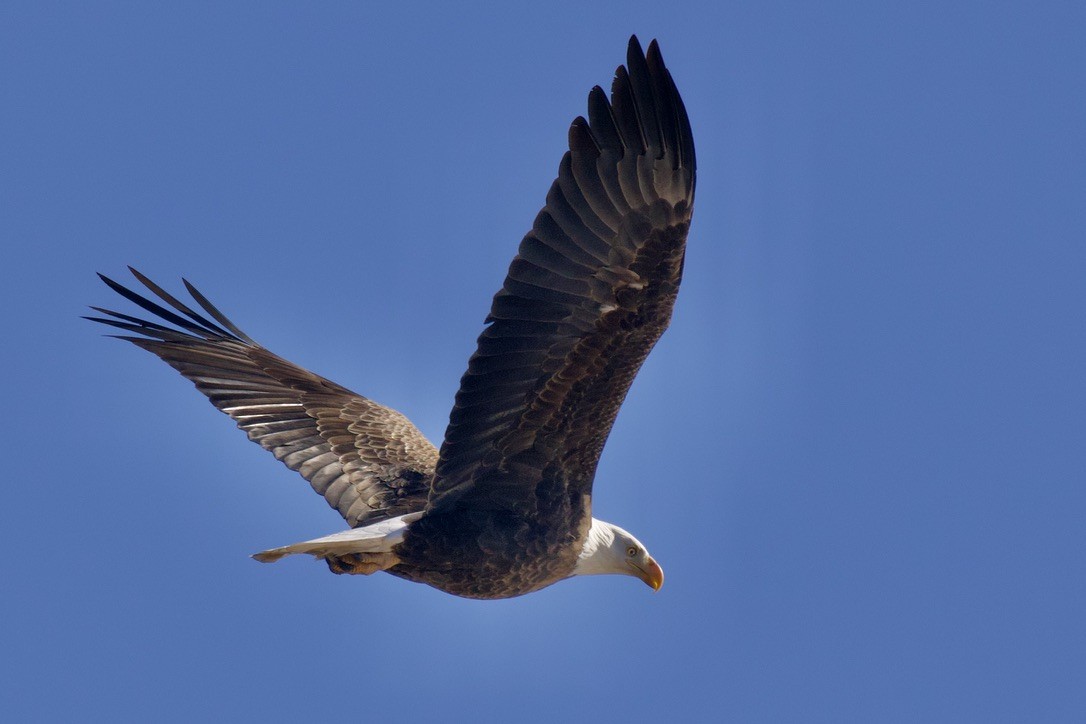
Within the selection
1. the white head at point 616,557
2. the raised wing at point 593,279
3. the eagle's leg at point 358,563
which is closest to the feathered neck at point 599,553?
the white head at point 616,557

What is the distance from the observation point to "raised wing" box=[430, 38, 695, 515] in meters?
9.32

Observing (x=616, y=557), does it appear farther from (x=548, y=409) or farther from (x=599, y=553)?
(x=548, y=409)

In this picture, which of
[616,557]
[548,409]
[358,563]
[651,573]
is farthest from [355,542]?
[651,573]

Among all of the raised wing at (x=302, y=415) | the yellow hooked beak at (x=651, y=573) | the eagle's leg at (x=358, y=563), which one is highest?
the raised wing at (x=302, y=415)

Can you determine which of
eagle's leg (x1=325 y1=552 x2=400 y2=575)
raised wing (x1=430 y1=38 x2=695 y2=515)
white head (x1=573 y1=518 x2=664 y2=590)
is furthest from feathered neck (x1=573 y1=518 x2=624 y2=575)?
Answer: eagle's leg (x1=325 y1=552 x2=400 y2=575)

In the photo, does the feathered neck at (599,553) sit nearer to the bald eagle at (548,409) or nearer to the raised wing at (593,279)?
the bald eagle at (548,409)

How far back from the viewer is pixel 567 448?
1009cm

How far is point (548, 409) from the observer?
988 centimetres

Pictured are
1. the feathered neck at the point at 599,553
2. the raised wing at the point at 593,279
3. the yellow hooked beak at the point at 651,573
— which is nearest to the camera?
the raised wing at the point at 593,279

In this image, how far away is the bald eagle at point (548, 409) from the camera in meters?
9.36

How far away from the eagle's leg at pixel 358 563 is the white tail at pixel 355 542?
6 cm

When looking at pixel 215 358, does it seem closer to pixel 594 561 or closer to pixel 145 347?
pixel 145 347

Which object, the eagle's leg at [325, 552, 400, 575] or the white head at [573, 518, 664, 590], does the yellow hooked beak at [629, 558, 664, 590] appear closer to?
the white head at [573, 518, 664, 590]

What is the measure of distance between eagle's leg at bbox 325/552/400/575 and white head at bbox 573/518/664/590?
50.0 inches
